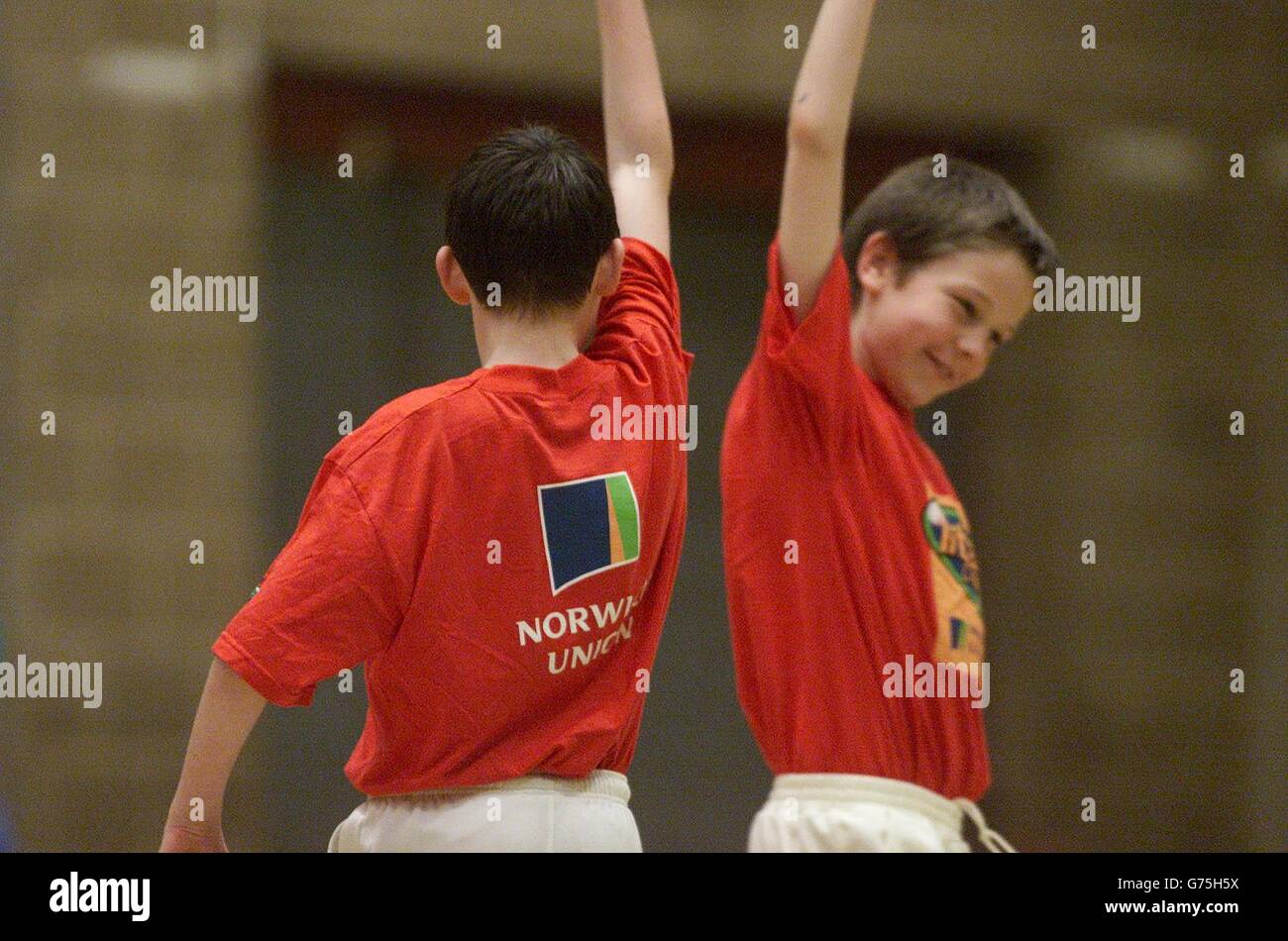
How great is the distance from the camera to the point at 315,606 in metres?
1.17

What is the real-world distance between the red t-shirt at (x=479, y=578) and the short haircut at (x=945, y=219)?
0.47 meters

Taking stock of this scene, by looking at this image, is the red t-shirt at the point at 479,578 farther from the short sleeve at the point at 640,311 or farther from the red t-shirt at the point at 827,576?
the red t-shirt at the point at 827,576

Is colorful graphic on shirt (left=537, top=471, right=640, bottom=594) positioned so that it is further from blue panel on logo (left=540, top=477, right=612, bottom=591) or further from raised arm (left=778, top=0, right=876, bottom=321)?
raised arm (left=778, top=0, right=876, bottom=321)

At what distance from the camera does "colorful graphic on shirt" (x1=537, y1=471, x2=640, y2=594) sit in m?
1.23

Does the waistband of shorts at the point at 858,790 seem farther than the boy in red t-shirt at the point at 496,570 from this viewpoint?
Yes

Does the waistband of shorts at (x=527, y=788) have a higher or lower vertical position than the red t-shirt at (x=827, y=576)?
lower

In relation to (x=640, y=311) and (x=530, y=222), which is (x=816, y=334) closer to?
(x=640, y=311)

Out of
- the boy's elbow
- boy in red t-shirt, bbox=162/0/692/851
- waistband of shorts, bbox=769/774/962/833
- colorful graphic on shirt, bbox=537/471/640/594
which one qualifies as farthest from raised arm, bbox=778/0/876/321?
waistband of shorts, bbox=769/774/962/833

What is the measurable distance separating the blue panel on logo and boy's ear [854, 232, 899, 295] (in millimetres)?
534

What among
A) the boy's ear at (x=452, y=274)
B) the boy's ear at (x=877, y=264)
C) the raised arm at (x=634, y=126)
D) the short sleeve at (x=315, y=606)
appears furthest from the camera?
the boy's ear at (x=877, y=264)

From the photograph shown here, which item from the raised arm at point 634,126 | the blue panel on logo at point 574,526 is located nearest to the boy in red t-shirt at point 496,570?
the blue panel on logo at point 574,526

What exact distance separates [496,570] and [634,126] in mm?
420

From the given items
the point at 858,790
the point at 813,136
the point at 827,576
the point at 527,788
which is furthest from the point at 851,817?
the point at 813,136

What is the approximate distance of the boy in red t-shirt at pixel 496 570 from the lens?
1.18 metres
